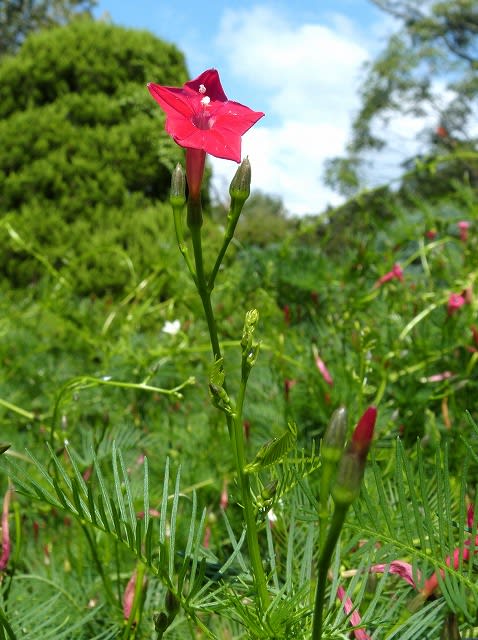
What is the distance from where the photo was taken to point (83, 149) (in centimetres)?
420

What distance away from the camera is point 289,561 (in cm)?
35

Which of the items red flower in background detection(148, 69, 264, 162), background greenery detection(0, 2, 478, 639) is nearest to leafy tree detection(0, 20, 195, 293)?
background greenery detection(0, 2, 478, 639)

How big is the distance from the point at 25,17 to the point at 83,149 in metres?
14.6

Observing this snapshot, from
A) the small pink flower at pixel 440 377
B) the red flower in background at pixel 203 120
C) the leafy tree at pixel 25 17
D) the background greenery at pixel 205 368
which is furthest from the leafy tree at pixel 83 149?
the leafy tree at pixel 25 17

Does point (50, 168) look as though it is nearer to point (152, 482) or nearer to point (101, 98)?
point (101, 98)

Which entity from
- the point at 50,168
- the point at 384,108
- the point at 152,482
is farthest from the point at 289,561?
the point at 384,108

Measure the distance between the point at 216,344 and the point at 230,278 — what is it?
1316 millimetres

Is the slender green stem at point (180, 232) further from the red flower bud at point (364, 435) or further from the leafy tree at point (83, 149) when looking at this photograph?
the leafy tree at point (83, 149)

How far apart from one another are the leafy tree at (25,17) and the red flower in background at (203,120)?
54.0 ft

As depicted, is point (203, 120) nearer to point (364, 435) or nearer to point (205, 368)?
point (364, 435)

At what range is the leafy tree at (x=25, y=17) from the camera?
1591cm

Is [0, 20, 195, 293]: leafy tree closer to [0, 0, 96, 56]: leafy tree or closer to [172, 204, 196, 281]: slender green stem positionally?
[172, 204, 196, 281]: slender green stem

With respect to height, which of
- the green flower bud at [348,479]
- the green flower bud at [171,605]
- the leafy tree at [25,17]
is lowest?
the green flower bud at [171,605]

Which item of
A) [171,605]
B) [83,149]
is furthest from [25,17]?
[171,605]
